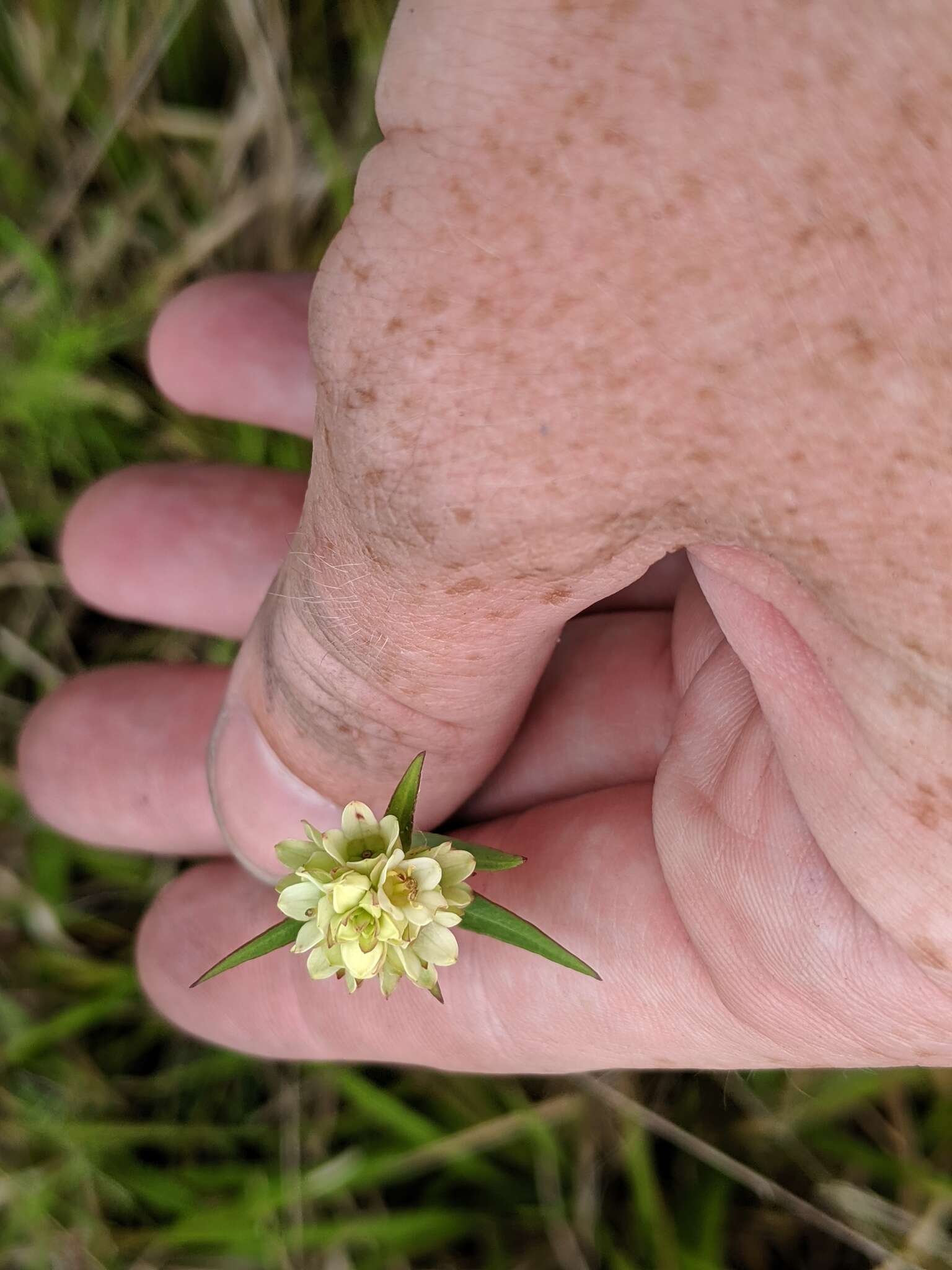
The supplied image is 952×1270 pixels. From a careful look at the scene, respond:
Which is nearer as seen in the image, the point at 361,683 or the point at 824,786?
the point at 824,786

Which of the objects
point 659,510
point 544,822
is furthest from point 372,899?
point 544,822

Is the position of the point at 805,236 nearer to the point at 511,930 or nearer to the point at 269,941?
the point at 511,930

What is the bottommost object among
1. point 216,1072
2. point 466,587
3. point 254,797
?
point 216,1072

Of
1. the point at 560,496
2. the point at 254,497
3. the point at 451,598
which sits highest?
the point at 560,496

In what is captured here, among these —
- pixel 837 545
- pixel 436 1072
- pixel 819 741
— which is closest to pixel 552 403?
pixel 837 545

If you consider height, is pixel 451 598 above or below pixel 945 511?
below

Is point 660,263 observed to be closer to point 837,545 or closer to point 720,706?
point 837,545

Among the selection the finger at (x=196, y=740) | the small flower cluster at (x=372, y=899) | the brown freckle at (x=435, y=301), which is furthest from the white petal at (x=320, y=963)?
the brown freckle at (x=435, y=301)
